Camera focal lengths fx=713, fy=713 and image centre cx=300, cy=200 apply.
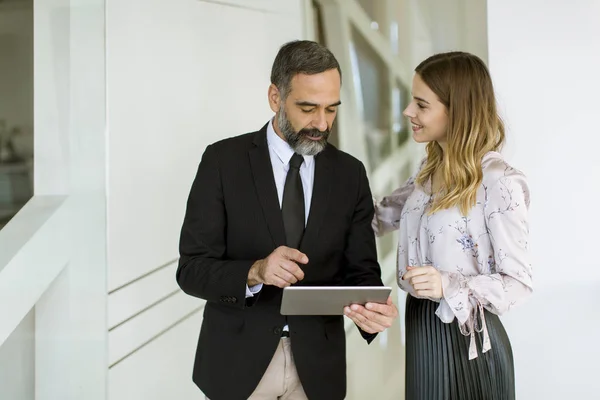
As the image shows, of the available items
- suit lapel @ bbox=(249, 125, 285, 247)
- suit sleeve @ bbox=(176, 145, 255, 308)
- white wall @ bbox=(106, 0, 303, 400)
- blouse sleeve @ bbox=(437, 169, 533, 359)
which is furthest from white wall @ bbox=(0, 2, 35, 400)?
blouse sleeve @ bbox=(437, 169, 533, 359)

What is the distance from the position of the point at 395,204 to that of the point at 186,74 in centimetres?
118

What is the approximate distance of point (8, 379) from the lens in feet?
8.38

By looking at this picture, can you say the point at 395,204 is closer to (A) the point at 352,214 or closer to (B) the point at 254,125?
(A) the point at 352,214

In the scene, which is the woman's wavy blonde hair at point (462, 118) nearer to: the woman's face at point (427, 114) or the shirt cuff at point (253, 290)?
the woman's face at point (427, 114)

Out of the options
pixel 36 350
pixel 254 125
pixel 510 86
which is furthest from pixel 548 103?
pixel 36 350

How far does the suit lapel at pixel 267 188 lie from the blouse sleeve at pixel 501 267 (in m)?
0.53

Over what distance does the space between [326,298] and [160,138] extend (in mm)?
1418

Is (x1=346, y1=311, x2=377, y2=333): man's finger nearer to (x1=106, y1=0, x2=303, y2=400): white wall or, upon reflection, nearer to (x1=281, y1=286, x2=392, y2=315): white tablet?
(x1=281, y1=286, x2=392, y2=315): white tablet

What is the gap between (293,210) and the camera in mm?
2250

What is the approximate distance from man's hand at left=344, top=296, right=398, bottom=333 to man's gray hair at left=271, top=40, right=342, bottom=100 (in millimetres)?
726

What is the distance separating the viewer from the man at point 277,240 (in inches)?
85.7

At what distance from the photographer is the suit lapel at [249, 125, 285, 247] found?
86.5 inches

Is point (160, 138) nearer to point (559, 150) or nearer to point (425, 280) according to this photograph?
point (425, 280)

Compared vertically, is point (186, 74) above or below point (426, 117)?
above
